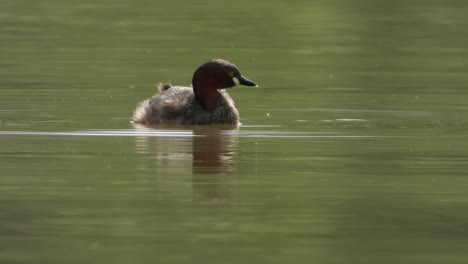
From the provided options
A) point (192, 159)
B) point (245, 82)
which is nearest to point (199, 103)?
point (245, 82)

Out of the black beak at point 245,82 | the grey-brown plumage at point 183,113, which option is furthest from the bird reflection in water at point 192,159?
the black beak at point 245,82

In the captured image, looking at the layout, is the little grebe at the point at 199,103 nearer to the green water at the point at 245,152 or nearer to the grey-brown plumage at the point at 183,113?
the grey-brown plumage at the point at 183,113

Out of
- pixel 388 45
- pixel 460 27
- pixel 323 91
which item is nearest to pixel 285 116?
pixel 323 91

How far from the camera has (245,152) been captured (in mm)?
12867

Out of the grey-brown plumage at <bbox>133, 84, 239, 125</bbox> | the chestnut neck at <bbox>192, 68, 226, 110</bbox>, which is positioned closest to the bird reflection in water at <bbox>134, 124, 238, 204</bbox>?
the grey-brown plumage at <bbox>133, 84, 239, 125</bbox>

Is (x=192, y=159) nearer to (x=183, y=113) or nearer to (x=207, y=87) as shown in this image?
(x=183, y=113)

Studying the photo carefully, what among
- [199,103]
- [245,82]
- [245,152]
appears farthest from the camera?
[245,82]

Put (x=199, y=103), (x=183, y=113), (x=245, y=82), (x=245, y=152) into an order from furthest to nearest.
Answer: (x=245, y=82), (x=199, y=103), (x=183, y=113), (x=245, y=152)

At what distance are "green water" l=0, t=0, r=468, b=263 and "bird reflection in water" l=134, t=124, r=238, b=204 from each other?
25 millimetres

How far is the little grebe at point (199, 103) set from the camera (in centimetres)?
1535

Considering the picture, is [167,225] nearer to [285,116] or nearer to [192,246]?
[192,246]

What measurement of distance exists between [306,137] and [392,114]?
202cm

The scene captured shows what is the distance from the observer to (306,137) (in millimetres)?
13859

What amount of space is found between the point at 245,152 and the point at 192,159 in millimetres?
603
